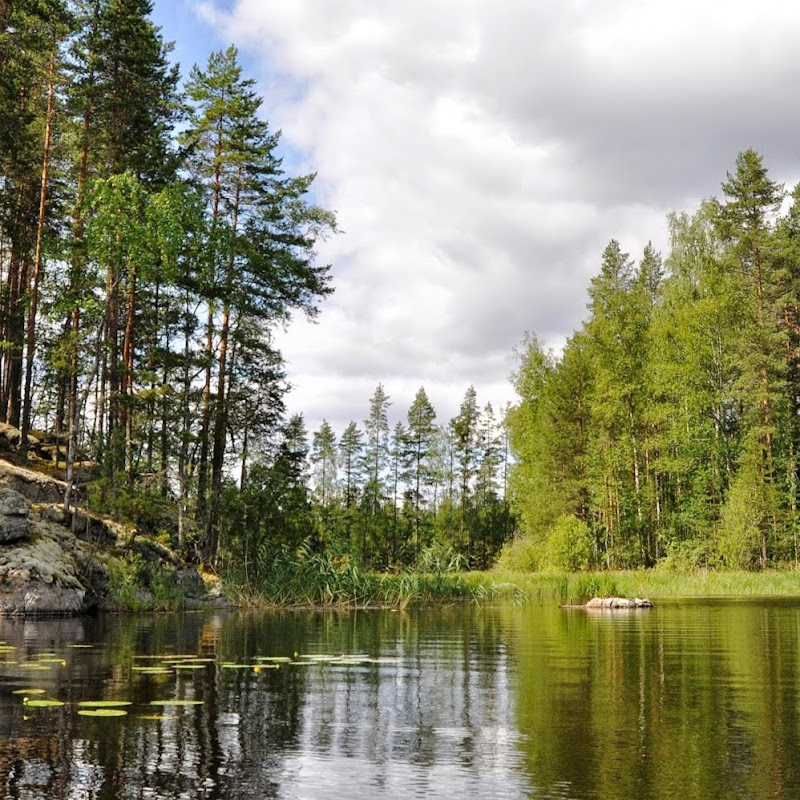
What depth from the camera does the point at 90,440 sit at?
29.9 meters

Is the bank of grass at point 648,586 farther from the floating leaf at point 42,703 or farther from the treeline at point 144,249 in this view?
the floating leaf at point 42,703

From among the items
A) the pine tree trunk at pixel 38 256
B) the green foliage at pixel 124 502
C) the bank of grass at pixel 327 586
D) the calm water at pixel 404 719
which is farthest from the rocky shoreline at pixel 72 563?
the calm water at pixel 404 719

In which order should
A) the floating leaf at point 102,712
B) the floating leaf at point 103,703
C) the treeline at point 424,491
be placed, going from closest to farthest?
the floating leaf at point 102,712, the floating leaf at point 103,703, the treeline at point 424,491

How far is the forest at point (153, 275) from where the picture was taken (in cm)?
2680

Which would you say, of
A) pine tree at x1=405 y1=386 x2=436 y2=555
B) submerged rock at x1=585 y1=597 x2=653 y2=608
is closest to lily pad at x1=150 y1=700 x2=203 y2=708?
submerged rock at x1=585 y1=597 x2=653 y2=608

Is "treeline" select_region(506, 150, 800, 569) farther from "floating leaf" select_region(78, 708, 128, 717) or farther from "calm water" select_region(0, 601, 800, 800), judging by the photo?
"floating leaf" select_region(78, 708, 128, 717)

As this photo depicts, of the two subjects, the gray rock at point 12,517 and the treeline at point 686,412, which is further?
the treeline at point 686,412

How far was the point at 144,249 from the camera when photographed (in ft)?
87.0

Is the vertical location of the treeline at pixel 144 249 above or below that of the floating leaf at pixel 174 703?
above

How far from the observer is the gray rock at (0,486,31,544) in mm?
21453

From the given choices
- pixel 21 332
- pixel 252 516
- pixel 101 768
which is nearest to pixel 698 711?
pixel 101 768

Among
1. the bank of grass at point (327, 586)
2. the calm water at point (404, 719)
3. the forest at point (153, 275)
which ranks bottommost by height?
the bank of grass at point (327, 586)

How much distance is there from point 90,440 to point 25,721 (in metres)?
24.1

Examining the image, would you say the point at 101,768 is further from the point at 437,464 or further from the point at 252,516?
the point at 437,464
